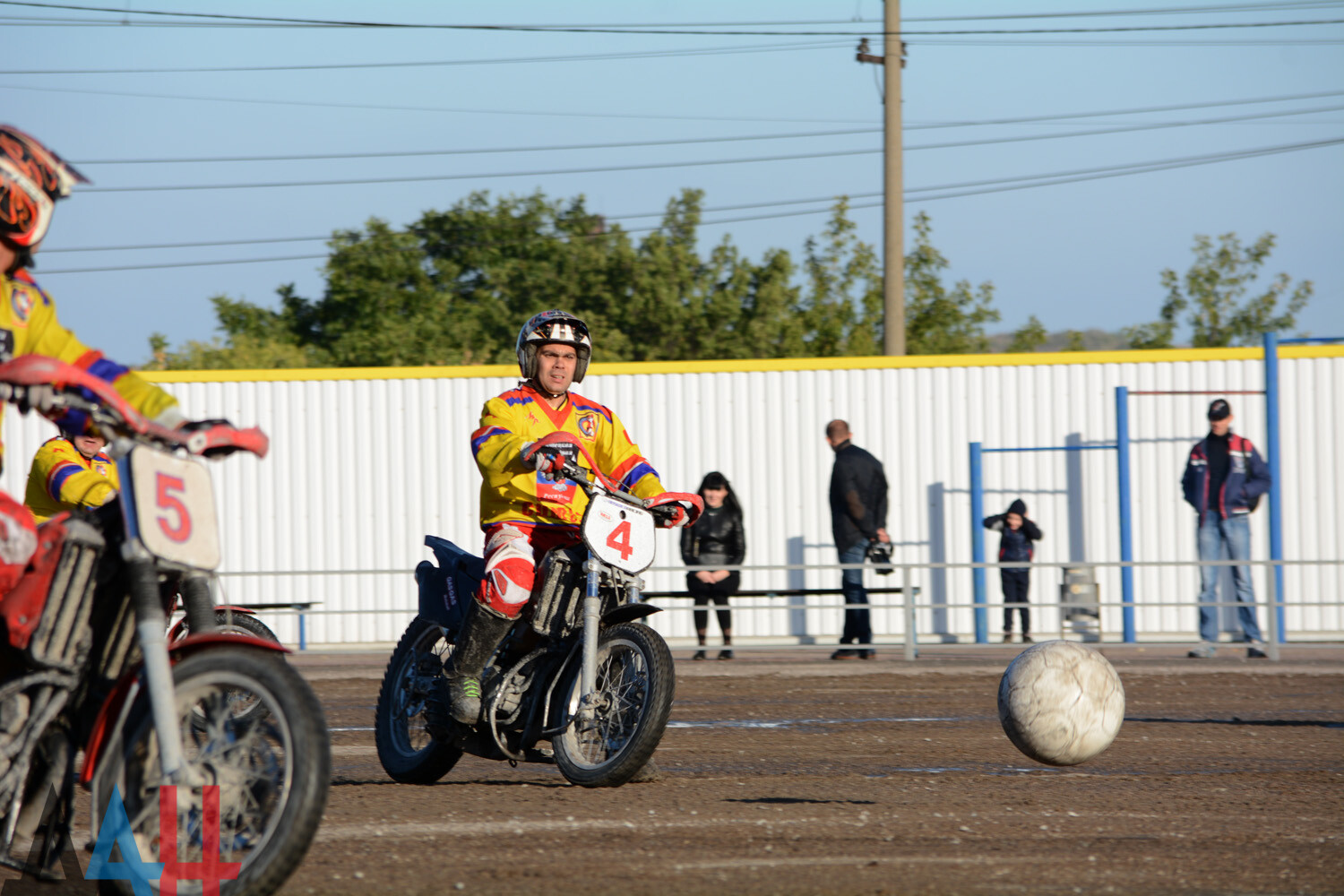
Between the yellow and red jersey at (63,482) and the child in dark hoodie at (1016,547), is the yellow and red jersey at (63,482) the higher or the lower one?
the higher one

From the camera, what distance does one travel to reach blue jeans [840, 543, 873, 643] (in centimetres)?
1505

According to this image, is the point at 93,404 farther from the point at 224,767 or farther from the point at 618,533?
the point at 618,533

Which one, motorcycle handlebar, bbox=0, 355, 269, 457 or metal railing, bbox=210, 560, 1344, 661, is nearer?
motorcycle handlebar, bbox=0, 355, 269, 457

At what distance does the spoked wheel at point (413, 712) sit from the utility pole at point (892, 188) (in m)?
14.7

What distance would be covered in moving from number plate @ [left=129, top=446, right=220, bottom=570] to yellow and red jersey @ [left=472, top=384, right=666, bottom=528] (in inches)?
96.4

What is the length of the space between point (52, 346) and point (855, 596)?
1162cm

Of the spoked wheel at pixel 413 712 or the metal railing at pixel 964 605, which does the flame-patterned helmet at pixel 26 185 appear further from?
the metal railing at pixel 964 605

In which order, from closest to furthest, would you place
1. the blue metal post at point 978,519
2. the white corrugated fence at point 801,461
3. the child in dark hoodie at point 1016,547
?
the child in dark hoodie at point 1016,547 → the blue metal post at point 978,519 → the white corrugated fence at point 801,461

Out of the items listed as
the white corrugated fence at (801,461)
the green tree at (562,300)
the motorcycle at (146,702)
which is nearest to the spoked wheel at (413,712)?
the motorcycle at (146,702)

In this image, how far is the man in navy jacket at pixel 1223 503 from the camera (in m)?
14.3


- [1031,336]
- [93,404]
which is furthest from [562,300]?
[93,404]

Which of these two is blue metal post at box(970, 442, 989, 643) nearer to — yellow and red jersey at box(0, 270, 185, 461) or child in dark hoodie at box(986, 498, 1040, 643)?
child in dark hoodie at box(986, 498, 1040, 643)

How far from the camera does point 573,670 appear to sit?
6488 mm

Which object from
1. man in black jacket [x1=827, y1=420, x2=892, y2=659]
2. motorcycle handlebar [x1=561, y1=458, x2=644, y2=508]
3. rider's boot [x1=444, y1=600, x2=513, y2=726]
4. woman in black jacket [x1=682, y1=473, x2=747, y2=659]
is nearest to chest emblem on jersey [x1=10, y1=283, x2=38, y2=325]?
motorcycle handlebar [x1=561, y1=458, x2=644, y2=508]
